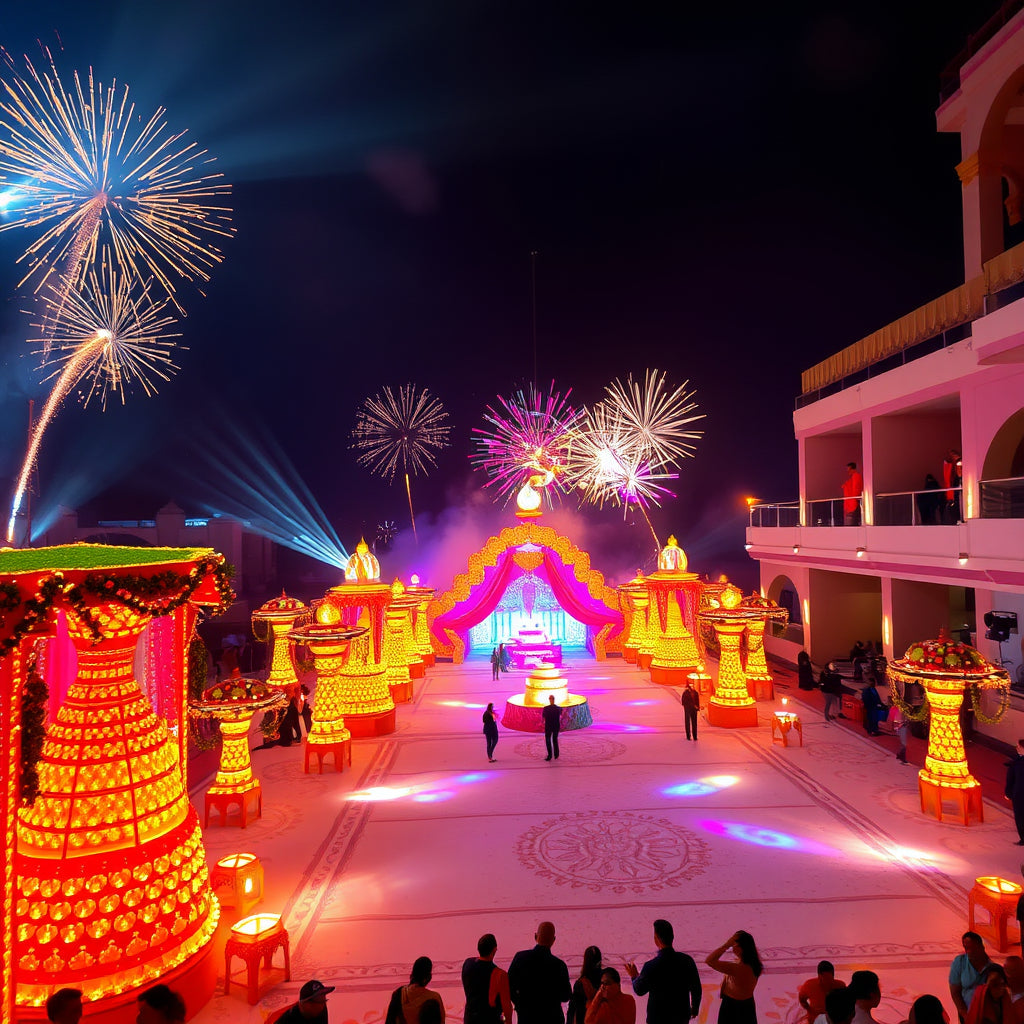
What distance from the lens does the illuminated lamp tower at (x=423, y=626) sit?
17234 millimetres

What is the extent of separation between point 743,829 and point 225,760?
6.08 m

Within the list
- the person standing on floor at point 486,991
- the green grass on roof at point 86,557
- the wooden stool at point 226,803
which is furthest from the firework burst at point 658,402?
the person standing on floor at point 486,991

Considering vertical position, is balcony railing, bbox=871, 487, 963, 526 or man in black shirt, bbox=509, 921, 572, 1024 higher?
balcony railing, bbox=871, 487, 963, 526

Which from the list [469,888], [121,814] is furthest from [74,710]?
[469,888]

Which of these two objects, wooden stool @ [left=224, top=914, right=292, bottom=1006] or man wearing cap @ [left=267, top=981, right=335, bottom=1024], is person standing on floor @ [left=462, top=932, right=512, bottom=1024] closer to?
man wearing cap @ [left=267, top=981, right=335, bottom=1024]

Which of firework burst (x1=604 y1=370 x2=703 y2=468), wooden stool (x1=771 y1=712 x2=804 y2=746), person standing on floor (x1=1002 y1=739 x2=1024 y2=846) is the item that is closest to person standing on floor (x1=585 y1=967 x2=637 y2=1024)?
person standing on floor (x1=1002 y1=739 x2=1024 y2=846)

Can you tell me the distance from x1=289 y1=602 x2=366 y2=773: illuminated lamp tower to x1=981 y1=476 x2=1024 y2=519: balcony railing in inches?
383

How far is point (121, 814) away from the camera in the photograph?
4.41 m

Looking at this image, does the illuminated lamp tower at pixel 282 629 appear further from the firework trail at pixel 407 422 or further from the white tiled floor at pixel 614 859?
the firework trail at pixel 407 422

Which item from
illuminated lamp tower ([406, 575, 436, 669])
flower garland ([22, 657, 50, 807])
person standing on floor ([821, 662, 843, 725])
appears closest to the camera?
flower garland ([22, 657, 50, 807])

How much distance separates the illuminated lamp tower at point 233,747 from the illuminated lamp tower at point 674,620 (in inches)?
375

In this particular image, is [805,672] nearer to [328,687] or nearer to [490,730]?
[490,730]

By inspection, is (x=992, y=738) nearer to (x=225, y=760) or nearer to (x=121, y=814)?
(x=225, y=760)

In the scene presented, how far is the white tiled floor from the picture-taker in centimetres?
500
